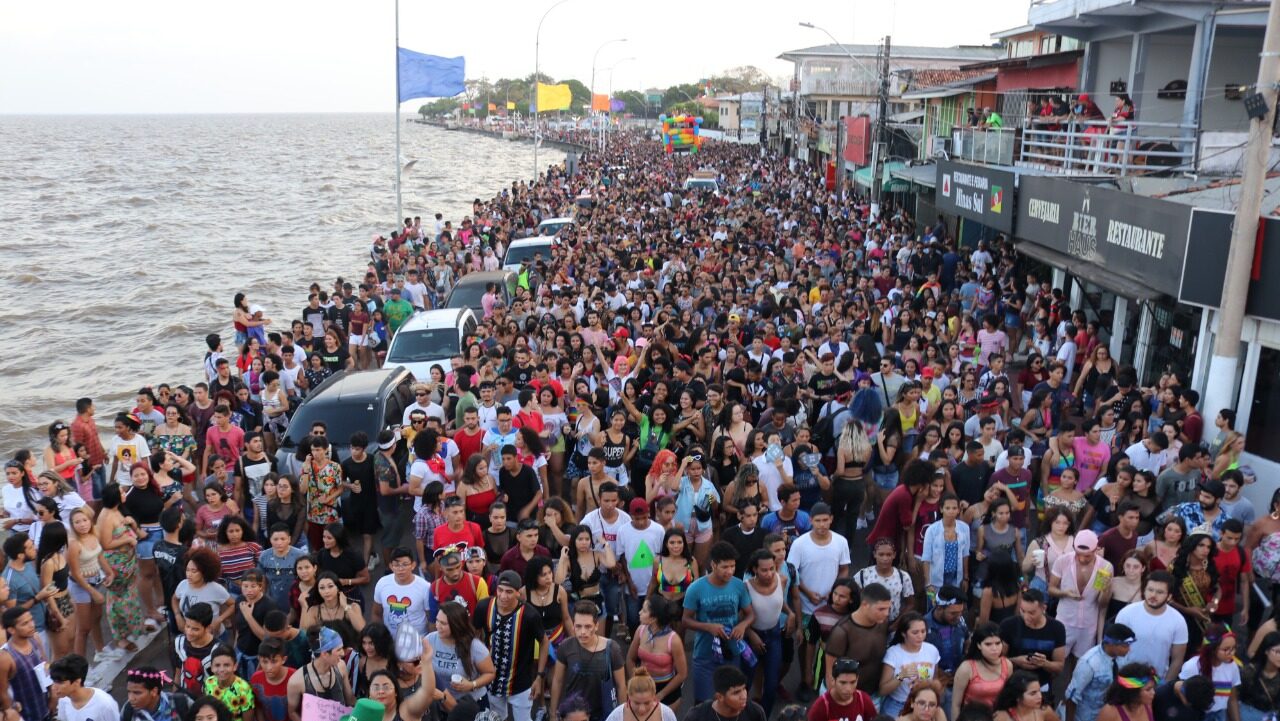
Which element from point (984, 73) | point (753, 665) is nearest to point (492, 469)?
point (753, 665)

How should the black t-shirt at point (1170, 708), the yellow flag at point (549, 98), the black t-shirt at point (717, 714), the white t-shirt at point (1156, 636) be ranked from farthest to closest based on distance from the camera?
the yellow flag at point (549, 98), the white t-shirt at point (1156, 636), the black t-shirt at point (1170, 708), the black t-shirt at point (717, 714)

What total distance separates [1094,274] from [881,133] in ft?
59.9

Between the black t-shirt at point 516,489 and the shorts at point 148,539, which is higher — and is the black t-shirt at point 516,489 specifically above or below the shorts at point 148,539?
above

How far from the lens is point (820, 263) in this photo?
19938 mm

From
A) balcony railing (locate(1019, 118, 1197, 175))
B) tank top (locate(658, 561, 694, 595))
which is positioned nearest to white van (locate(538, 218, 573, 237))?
balcony railing (locate(1019, 118, 1197, 175))

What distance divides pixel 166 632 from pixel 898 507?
5.83 metres

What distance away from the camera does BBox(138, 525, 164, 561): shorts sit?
804 cm

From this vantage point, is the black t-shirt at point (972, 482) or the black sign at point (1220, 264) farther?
the black sign at point (1220, 264)

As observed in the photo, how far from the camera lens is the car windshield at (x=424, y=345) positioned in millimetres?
13523

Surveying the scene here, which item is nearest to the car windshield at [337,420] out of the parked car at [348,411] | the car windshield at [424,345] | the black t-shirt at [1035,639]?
the parked car at [348,411]

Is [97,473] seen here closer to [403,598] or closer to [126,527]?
[126,527]

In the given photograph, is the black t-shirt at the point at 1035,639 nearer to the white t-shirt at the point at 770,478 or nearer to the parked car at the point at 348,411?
the white t-shirt at the point at 770,478

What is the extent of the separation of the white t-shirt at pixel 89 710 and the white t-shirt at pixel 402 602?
1550 millimetres

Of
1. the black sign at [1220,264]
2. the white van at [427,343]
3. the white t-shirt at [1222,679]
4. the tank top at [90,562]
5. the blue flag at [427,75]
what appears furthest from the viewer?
the blue flag at [427,75]
